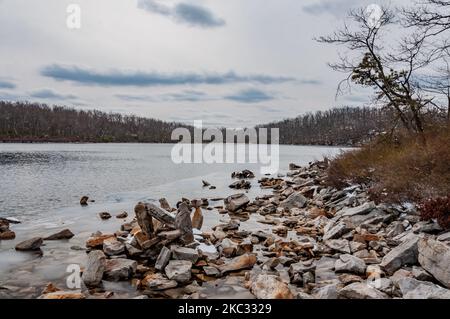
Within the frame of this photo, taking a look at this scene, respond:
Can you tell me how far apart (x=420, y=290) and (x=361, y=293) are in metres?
0.95

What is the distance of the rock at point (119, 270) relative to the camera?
7.61m

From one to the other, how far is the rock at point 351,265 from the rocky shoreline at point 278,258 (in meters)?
0.02

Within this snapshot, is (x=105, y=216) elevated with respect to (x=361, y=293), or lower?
lower

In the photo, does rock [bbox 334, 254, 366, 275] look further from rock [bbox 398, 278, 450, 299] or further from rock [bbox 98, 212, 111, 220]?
rock [bbox 98, 212, 111, 220]

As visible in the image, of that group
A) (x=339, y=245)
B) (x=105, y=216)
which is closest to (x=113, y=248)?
(x=339, y=245)

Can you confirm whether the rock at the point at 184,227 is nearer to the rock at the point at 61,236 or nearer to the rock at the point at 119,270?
the rock at the point at 119,270

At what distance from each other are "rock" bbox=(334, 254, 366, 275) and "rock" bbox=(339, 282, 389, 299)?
1.36 metres

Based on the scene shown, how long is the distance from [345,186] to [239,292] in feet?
41.4

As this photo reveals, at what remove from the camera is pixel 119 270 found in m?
7.67

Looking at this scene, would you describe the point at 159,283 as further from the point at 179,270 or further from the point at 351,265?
the point at 351,265

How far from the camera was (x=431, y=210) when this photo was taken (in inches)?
354

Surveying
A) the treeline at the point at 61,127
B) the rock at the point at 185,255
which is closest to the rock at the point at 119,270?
the rock at the point at 185,255
